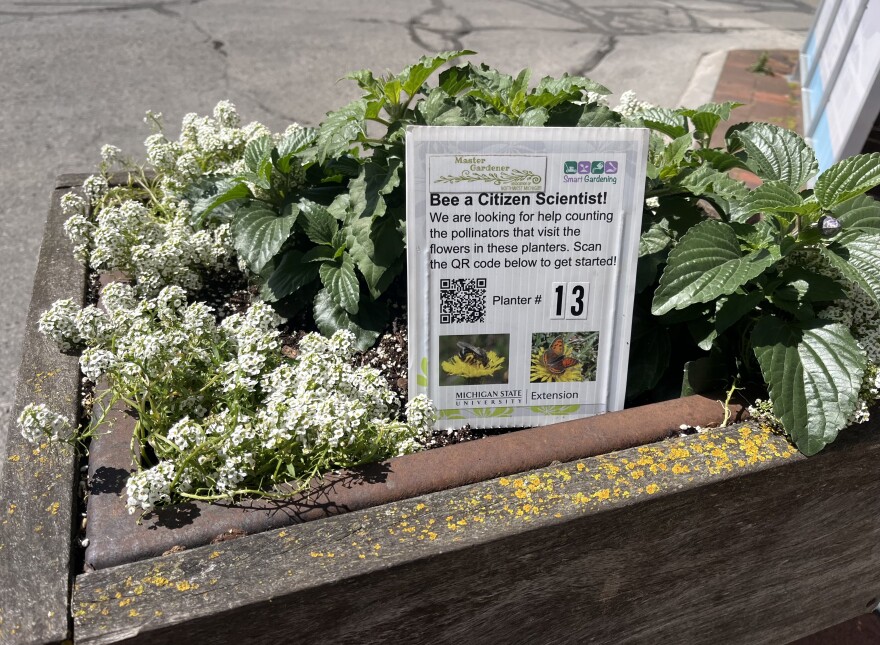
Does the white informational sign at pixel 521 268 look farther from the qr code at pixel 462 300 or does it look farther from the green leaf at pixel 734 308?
the green leaf at pixel 734 308

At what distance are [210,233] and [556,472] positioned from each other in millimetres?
1297

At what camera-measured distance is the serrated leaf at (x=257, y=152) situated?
82.3 inches

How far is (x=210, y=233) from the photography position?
2205mm

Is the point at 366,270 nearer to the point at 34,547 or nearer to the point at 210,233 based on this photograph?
the point at 210,233

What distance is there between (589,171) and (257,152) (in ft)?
3.34

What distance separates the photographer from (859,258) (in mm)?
1584

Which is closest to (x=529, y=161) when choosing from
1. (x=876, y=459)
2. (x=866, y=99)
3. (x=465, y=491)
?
(x=465, y=491)

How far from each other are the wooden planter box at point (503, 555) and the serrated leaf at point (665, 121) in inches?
31.1

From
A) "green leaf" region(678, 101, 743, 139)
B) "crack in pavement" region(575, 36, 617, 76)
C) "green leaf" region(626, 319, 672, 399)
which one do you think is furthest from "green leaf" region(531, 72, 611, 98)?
"crack in pavement" region(575, 36, 617, 76)

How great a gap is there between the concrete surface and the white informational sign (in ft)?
8.52

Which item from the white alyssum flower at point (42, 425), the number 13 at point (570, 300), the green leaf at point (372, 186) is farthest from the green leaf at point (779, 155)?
the white alyssum flower at point (42, 425)

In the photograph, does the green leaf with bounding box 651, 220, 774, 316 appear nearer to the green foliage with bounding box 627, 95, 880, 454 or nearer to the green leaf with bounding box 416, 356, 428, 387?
the green foliage with bounding box 627, 95, 880, 454

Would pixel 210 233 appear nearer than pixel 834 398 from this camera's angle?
No

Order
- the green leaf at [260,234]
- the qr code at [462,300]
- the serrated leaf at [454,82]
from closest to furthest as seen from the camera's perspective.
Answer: the qr code at [462,300]
the green leaf at [260,234]
the serrated leaf at [454,82]
